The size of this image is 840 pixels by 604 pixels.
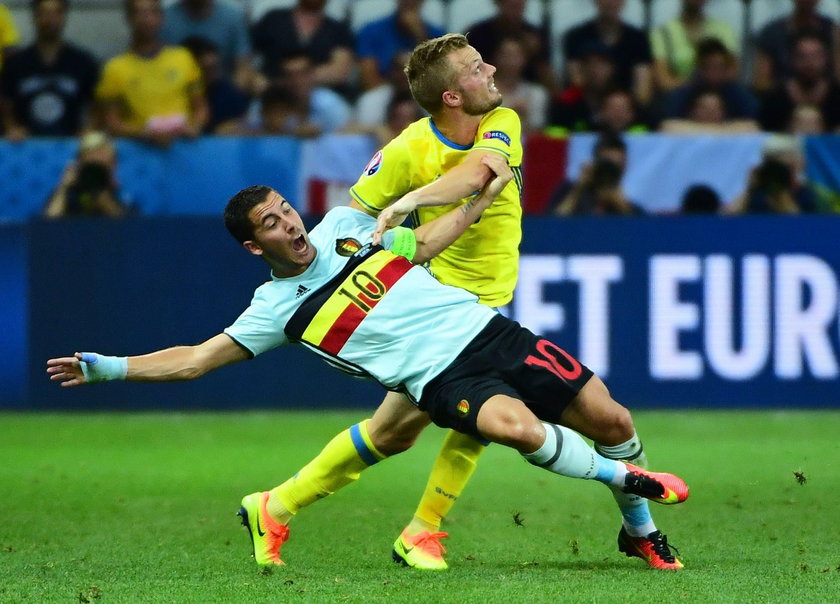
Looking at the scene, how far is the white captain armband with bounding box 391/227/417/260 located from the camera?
574 cm

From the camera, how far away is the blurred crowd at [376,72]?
11727 millimetres

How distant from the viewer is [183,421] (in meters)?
10.9

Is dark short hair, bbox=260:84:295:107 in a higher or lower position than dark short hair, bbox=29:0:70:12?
lower

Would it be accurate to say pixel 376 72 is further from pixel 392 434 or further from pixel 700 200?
pixel 392 434

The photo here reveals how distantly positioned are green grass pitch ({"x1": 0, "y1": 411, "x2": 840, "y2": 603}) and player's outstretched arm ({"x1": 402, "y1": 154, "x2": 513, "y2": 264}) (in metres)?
1.27

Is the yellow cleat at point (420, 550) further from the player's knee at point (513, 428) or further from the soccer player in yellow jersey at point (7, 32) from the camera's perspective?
the soccer player in yellow jersey at point (7, 32)

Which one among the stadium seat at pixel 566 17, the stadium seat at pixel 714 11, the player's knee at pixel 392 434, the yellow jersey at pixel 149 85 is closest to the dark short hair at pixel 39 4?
the yellow jersey at pixel 149 85

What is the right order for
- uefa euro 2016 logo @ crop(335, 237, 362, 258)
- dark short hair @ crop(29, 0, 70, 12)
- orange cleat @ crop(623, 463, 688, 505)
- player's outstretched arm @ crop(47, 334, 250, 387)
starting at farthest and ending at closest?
dark short hair @ crop(29, 0, 70, 12) < uefa euro 2016 logo @ crop(335, 237, 362, 258) < player's outstretched arm @ crop(47, 334, 250, 387) < orange cleat @ crop(623, 463, 688, 505)

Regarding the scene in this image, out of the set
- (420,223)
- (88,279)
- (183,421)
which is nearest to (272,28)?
(88,279)

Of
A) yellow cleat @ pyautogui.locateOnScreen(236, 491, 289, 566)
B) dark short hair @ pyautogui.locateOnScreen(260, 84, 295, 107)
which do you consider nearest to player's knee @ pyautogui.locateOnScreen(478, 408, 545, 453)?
yellow cleat @ pyautogui.locateOnScreen(236, 491, 289, 566)

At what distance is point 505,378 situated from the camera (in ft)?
18.4

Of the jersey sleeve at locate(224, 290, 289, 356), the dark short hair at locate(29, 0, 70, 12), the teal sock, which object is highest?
the dark short hair at locate(29, 0, 70, 12)

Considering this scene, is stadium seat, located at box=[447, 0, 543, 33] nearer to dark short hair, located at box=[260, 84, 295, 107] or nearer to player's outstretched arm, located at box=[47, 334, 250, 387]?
dark short hair, located at box=[260, 84, 295, 107]

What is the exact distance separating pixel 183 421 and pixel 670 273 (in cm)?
380
